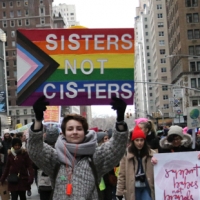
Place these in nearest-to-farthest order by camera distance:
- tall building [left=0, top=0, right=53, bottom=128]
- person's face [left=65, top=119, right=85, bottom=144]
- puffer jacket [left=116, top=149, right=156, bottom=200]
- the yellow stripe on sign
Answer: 1. person's face [left=65, top=119, right=85, bottom=144]
2. the yellow stripe on sign
3. puffer jacket [left=116, top=149, right=156, bottom=200]
4. tall building [left=0, top=0, right=53, bottom=128]

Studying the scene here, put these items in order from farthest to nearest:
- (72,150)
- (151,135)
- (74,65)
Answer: (151,135) → (74,65) → (72,150)

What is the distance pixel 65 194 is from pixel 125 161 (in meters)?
3.60

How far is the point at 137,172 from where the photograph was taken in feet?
26.2

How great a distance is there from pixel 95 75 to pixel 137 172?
2.89 meters

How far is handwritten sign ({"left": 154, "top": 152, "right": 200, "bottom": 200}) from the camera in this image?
25.2 feet

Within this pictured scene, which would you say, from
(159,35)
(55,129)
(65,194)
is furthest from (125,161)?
(159,35)

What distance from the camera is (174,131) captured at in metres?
7.80

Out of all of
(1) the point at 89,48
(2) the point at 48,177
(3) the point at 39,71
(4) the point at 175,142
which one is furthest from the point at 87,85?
(2) the point at 48,177

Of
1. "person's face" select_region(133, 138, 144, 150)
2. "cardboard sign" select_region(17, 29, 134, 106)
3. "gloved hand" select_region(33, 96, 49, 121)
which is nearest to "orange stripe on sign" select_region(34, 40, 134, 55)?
"cardboard sign" select_region(17, 29, 134, 106)

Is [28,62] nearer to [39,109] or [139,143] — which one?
[39,109]

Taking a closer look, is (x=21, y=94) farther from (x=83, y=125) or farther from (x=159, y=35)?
(x=159, y=35)

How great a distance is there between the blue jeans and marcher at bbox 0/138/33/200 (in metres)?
3.76

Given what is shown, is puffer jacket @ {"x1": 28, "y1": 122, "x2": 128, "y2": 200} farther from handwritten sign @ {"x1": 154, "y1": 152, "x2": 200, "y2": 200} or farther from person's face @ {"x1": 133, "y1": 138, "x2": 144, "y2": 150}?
person's face @ {"x1": 133, "y1": 138, "x2": 144, "y2": 150}

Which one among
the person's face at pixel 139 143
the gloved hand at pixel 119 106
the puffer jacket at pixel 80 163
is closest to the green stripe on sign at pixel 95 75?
the gloved hand at pixel 119 106
